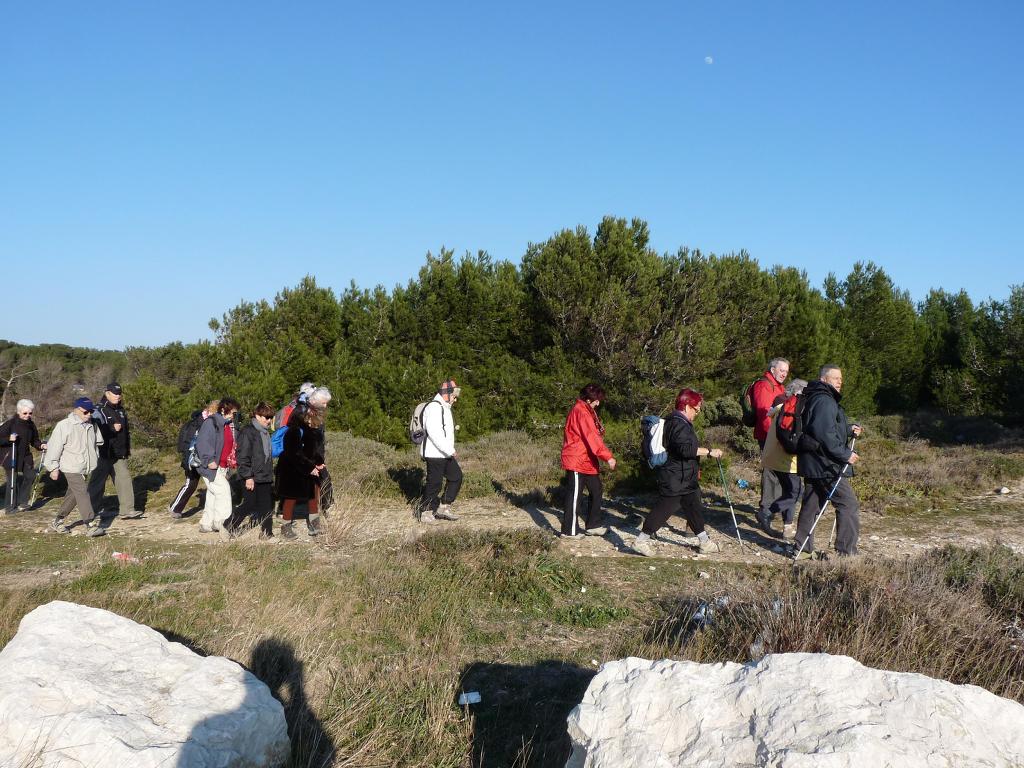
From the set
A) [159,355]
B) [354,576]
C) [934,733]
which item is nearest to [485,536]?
[354,576]

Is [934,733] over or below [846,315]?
below

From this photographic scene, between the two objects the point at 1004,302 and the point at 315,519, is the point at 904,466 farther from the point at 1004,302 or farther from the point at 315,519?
the point at 1004,302

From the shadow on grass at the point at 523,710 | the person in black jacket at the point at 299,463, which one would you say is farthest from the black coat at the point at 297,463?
the shadow on grass at the point at 523,710

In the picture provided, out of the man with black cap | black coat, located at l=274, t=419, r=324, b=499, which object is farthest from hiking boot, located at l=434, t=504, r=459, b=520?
the man with black cap

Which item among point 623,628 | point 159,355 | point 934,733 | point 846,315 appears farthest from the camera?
point 846,315

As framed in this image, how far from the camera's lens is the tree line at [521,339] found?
14945mm

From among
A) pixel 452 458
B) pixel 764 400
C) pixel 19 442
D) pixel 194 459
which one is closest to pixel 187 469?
pixel 194 459

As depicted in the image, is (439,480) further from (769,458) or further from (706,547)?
(769,458)

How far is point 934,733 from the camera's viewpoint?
240 centimetres

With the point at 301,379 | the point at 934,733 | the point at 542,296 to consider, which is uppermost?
the point at 542,296

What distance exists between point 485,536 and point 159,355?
19.3m

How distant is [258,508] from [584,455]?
359 cm

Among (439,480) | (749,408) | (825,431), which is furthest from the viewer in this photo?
(439,480)

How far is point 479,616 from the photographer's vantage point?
5.32 meters
